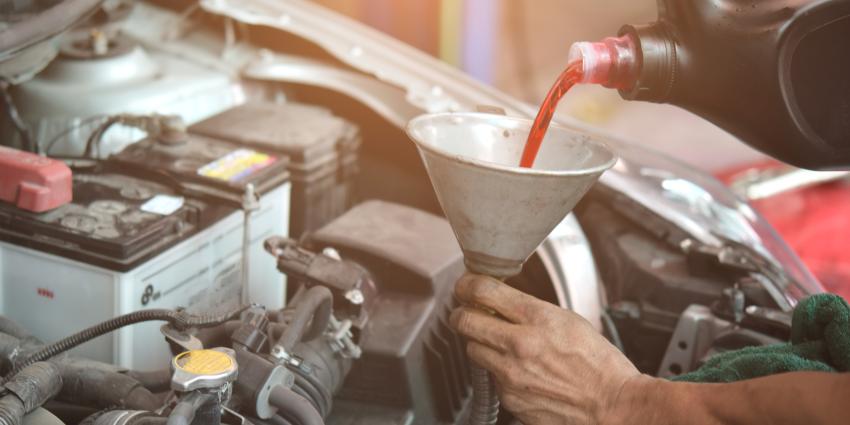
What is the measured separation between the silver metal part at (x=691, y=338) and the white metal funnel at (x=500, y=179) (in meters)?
0.44

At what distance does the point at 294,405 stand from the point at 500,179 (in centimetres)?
33

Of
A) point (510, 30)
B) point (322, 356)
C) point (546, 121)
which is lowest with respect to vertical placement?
point (510, 30)

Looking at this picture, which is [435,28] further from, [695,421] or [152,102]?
[695,421]

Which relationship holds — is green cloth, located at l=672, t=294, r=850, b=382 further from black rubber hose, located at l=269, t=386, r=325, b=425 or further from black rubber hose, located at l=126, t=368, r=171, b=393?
black rubber hose, located at l=126, t=368, r=171, b=393

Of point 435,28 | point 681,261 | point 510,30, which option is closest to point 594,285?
point 681,261

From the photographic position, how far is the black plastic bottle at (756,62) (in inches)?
43.2

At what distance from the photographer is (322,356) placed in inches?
46.4

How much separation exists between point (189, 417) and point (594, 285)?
822 millimetres

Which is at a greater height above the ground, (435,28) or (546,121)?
(546,121)

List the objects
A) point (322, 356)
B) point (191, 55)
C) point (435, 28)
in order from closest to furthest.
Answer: point (322, 356)
point (191, 55)
point (435, 28)

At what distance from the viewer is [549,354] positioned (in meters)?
1.06

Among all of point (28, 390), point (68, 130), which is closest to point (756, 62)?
point (28, 390)

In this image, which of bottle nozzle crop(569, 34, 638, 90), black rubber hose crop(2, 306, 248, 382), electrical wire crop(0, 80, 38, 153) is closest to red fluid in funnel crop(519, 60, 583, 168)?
bottle nozzle crop(569, 34, 638, 90)

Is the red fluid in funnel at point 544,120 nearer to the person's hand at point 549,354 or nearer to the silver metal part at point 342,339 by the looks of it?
the person's hand at point 549,354
